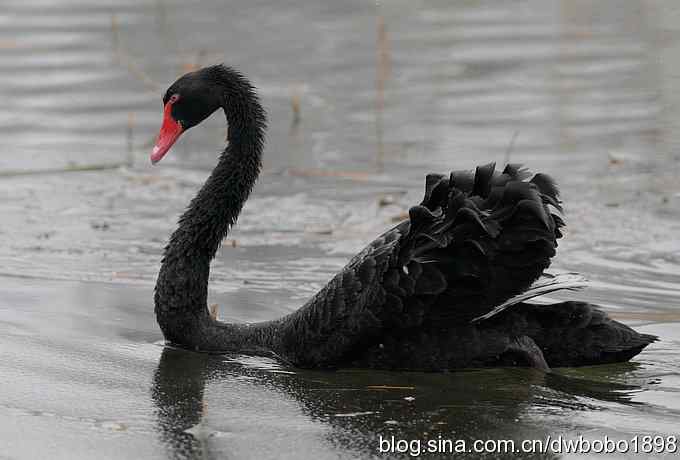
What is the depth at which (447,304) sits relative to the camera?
4.97 metres

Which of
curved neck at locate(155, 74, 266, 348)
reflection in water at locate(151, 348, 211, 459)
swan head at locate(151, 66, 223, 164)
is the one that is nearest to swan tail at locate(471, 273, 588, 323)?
reflection in water at locate(151, 348, 211, 459)

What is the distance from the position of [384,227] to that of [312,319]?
2414 mm

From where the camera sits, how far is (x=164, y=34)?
1252 cm

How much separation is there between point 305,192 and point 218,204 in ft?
8.70

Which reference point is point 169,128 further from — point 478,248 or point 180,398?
point 478,248

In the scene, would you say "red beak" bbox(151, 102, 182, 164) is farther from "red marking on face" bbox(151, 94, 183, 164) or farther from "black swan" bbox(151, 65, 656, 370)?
"black swan" bbox(151, 65, 656, 370)

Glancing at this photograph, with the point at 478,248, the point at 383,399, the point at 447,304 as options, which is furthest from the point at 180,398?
the point at 478,248

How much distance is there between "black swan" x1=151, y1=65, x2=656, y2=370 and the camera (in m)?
4.88

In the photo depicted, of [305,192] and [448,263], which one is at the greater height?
[305,192]

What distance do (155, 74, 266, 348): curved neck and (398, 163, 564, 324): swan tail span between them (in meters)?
1.05

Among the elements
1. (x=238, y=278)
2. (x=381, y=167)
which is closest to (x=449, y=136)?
(x=381, y=167)

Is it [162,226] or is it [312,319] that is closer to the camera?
[312,319]

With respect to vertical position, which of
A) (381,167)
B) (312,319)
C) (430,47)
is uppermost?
(430,47)

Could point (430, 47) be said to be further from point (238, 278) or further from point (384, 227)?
point (238, 278)
